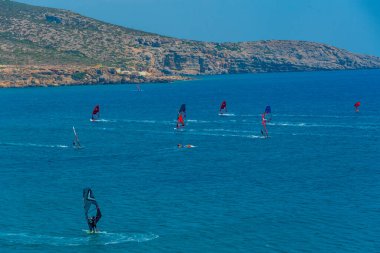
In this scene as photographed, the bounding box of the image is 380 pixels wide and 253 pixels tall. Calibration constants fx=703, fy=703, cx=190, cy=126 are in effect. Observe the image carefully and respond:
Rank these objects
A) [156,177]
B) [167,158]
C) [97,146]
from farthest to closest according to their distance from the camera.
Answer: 1. [97,146]
2. [167,158]
3. [156,177]

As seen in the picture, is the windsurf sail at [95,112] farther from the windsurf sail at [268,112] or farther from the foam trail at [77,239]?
the foam trail at [77,239]

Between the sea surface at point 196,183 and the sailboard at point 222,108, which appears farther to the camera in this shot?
the sailboard at point 222,108

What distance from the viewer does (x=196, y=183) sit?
66.8 meters

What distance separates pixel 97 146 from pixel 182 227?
43.9 meters

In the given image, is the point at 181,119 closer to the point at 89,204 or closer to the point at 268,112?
the point at 268,112

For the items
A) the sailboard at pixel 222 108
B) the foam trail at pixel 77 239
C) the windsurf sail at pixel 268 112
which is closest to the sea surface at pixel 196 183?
the foam trail at pixel 77 239

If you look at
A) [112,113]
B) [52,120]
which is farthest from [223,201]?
[112,113]

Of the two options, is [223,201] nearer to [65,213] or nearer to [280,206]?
[280,206]

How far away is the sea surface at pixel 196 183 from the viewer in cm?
4934

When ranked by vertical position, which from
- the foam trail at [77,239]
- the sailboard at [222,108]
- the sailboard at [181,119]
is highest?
the sailboard at [222,108]

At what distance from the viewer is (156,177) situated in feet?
230

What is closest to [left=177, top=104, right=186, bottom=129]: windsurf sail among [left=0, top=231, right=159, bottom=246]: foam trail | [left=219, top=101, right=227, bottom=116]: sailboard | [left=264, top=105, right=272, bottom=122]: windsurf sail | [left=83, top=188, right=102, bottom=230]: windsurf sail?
[left=264, top=105, right=272, bottom=122]: windsurf sail

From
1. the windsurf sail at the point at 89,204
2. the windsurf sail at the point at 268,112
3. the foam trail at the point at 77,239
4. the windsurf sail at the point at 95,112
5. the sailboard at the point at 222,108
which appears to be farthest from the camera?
the sailboard at the point at 222,108

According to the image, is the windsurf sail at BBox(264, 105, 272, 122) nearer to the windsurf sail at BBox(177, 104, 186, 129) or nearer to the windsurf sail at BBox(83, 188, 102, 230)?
the windsurf sail at BBox(177, 104, 186, 129)
